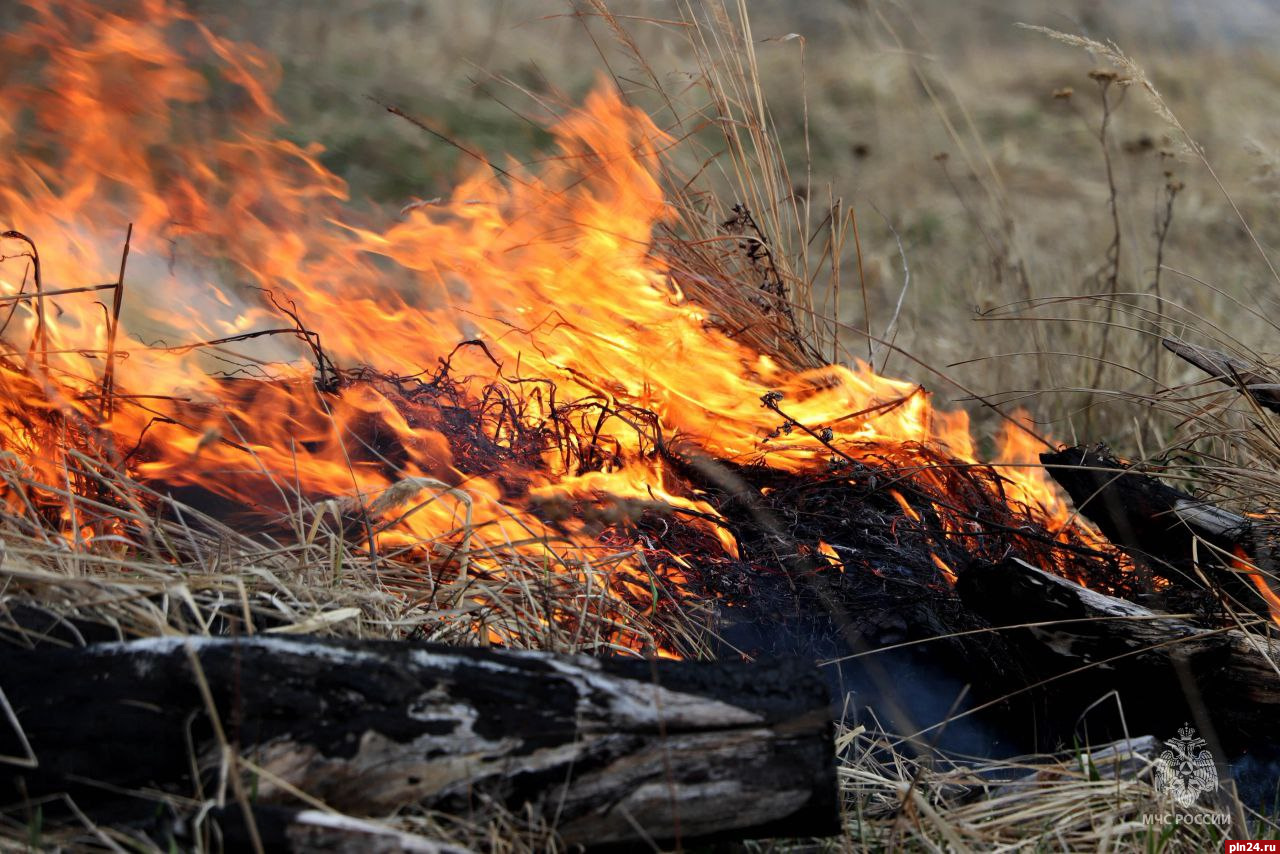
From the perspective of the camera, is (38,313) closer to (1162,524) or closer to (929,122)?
(1162,524)

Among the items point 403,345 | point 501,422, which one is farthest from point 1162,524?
point 403,345

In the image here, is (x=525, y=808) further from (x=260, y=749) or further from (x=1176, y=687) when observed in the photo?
(x=1176, y=687)

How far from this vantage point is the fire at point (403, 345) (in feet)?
7.86

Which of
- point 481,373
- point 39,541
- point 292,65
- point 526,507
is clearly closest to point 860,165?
point 292,65

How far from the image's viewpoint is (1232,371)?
2.04m

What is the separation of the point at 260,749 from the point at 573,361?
1601 millimetres

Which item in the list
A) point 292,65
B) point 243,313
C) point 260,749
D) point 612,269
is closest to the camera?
point 260,749

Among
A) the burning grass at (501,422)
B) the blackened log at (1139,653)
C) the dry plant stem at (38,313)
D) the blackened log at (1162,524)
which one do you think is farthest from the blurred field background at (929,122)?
the dry plant stem at (38,313)

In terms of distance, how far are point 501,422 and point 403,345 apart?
431 mm

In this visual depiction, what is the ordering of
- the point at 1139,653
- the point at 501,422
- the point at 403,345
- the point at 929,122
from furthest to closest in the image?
the point at 929,122
the point at 403,345
the point at 501,422
the point at 1139,653

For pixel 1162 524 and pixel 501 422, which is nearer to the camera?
pixel 1162 524

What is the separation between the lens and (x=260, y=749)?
1269 millimetres

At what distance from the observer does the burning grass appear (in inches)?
76.3

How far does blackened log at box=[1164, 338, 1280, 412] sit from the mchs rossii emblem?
0.69 m
